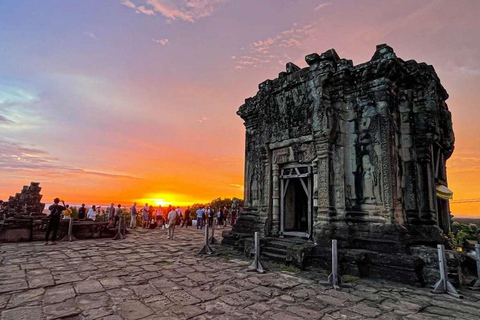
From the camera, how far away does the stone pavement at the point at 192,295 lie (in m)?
4.08

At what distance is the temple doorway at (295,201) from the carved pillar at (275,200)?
0.12 metres

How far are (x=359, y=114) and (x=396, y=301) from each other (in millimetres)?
5244

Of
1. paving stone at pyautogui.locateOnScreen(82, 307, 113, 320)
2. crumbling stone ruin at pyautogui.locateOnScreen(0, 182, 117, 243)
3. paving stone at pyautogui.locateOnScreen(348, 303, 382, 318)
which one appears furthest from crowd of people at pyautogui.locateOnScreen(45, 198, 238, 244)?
paving stone at pyautogui.locateOnScreen(348, 303, 382, 318)

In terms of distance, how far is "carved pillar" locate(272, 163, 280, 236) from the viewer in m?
9.34

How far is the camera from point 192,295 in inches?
192

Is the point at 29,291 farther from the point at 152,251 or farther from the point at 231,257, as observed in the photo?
the point at 231,257

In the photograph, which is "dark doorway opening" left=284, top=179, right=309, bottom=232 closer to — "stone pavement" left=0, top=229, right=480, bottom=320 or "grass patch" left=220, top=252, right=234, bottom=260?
"grass patch" left=220, top=252, right=234, bottom=260

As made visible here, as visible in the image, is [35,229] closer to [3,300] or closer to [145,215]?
[145,215]

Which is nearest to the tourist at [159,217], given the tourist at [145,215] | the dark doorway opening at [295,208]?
the tourist at [145,215]

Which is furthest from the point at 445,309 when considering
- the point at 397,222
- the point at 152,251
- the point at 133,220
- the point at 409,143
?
the point at 133,220

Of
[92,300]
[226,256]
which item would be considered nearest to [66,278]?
[92,300]

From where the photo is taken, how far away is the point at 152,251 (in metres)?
9.38

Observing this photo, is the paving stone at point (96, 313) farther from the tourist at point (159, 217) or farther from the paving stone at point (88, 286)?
the tourist at point (159, 217)

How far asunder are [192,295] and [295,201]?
21.2 feet
